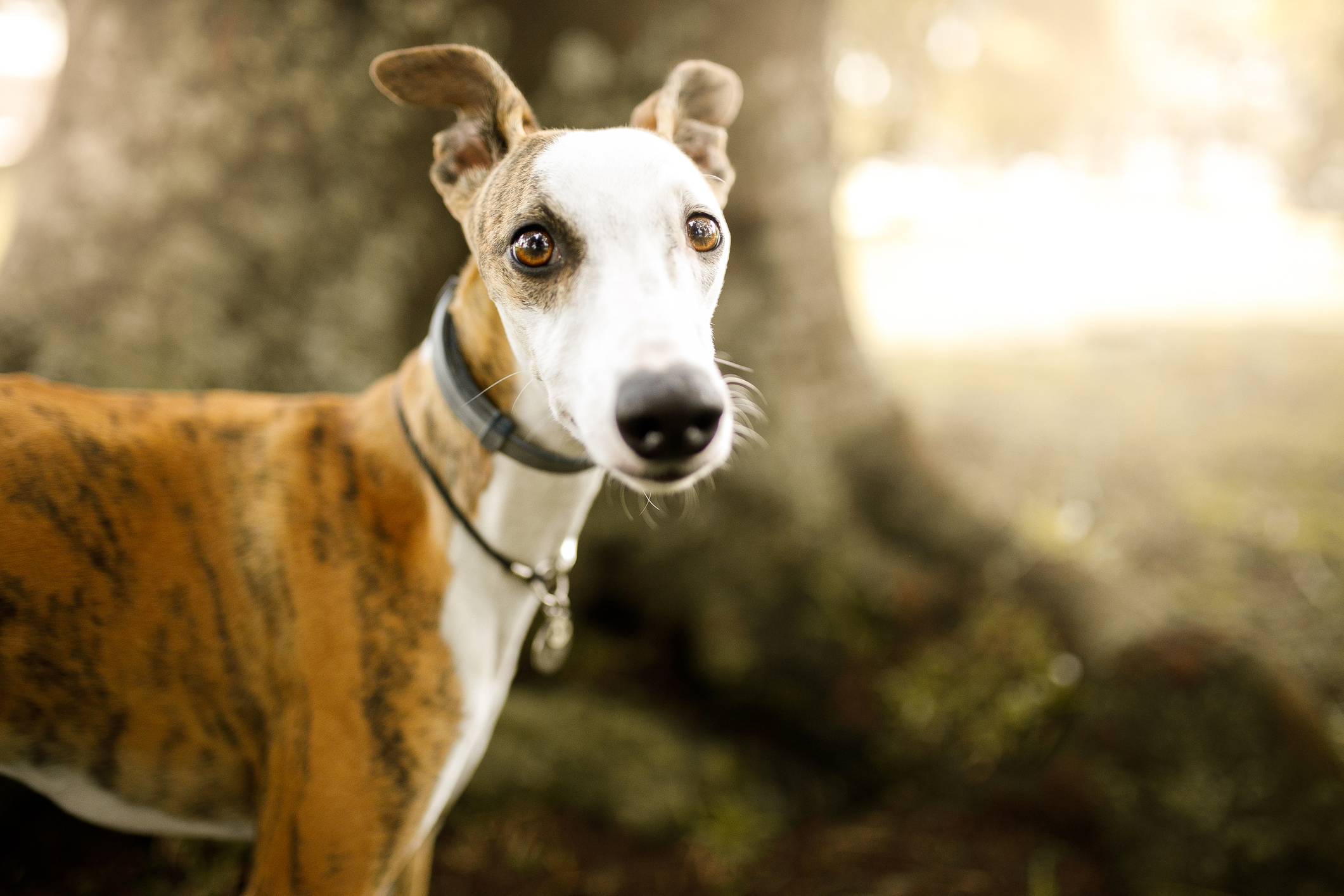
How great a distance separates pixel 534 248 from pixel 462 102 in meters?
0.62

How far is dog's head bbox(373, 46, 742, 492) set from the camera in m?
1.39

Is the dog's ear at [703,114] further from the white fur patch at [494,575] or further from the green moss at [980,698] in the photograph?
the green moss at [980,698]

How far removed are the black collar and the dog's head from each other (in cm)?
17

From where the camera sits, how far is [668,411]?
4.42 feet

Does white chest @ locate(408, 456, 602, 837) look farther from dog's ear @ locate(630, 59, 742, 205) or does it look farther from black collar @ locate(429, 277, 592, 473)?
dog's ear @ locate(630, 59, 742, 205)

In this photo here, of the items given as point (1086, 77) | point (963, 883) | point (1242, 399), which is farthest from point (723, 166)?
point (1086, 77)

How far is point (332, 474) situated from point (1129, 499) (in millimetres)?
4714

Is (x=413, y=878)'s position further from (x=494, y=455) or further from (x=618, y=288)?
(x=618, y=288)

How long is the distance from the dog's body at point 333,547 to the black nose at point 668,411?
185 mm

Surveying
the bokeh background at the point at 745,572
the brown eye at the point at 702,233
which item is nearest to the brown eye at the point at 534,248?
the brown eye at the point at 702,233

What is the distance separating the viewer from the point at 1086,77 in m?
20.2

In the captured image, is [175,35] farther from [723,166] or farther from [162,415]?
[723,166]

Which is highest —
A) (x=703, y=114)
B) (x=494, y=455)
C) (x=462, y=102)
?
(x=703, y=114)

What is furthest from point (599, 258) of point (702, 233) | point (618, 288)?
point (702, 233)
